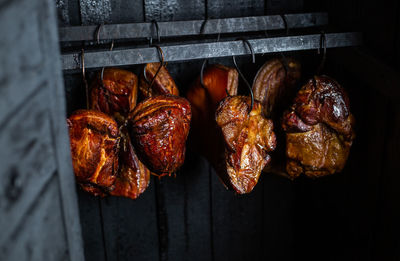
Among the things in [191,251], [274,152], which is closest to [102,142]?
[274,152]

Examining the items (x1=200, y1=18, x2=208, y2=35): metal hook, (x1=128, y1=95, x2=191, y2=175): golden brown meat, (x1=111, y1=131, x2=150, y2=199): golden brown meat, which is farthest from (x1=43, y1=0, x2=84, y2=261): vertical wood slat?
(x1=200, y1=18, x2=208, y2=35): metal hook

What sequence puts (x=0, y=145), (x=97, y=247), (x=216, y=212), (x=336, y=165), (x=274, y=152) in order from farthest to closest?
(x=216, y=212), (x=97, y=247), (x=274, y=152), (x=336, y=165), (x=0, y=145)

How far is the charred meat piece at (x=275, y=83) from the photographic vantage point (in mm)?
1708

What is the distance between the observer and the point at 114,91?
5.25 ft

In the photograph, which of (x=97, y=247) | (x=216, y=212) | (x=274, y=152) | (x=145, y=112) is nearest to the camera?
(x=145, y=112)

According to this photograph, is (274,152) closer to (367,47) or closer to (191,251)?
(367,47)

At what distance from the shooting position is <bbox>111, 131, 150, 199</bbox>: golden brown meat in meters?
1.62

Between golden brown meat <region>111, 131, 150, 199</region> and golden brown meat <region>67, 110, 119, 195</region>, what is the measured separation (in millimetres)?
152

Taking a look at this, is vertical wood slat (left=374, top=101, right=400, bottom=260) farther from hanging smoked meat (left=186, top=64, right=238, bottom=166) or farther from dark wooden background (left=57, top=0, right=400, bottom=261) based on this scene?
hanging smoked meat (left=186, top=64, right=238, bottom=166)

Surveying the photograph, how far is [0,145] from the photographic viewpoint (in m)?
0.57

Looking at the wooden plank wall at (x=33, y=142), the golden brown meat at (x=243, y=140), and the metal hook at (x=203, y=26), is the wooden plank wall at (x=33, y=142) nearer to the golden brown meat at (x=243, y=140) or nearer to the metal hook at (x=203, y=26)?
the golden brown meat at (x=243, y=140)

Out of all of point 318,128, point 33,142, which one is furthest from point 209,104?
point 33,142

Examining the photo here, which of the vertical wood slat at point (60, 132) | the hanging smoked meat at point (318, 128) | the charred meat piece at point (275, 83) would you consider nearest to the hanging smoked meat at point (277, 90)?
the charred meat piece at point (275, 83)

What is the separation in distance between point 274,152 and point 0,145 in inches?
51.4
